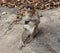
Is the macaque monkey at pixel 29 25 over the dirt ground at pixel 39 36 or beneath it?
over

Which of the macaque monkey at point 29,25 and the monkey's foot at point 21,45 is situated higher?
A: the macaque monkey at point 29,25

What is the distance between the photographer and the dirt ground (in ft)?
14.6

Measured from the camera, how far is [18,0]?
662 cm

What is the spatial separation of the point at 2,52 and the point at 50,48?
2.87 ft

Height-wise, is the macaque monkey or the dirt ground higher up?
the macaque monkey

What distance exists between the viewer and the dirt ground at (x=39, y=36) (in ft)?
14.6

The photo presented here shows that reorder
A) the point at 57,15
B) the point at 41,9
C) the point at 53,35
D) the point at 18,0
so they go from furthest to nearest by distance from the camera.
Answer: the point at 18,0, the point at 41,9, the point at 57,15, the point at 53,35

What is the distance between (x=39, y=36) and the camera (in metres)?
4.75

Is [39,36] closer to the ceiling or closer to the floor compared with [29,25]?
closer to the floor

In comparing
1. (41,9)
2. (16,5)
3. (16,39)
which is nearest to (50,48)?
(16,39)

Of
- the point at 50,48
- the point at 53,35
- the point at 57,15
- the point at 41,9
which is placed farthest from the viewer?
the point at 41,9

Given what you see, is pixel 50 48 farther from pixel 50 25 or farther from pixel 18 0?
pixel 18 0

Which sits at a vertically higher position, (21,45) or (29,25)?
(29,25)

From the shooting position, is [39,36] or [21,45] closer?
[21,45]
